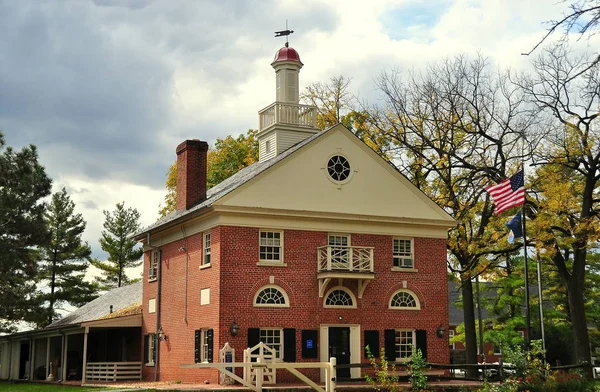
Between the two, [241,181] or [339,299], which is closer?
[339,299]

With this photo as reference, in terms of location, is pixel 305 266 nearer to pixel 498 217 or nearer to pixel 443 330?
pixel 443 330

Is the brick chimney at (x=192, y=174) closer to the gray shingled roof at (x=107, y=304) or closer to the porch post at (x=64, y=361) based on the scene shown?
the gray shingled roof at (x=107, y=304)

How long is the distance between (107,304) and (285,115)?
15598 mm

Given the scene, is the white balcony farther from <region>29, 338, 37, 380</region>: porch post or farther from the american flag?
<region>29, 338, 37, 380</region>: porch post

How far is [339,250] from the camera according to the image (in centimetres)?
3216

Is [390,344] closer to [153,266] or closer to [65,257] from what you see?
[153,266]

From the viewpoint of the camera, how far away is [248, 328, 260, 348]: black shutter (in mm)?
30433

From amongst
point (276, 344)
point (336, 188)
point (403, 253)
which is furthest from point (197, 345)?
point (403, 253)

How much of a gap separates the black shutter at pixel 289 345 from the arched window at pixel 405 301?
450 centimetres

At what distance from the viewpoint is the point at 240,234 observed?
102 ft

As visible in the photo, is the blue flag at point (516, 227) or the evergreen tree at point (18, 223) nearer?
the blue flag at point (516, 227)

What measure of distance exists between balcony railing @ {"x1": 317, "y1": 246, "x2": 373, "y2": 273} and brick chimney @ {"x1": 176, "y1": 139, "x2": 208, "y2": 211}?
6.43m

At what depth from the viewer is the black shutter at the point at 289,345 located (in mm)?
30891

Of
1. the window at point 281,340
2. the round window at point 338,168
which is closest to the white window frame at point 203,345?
the window at point 281,340
